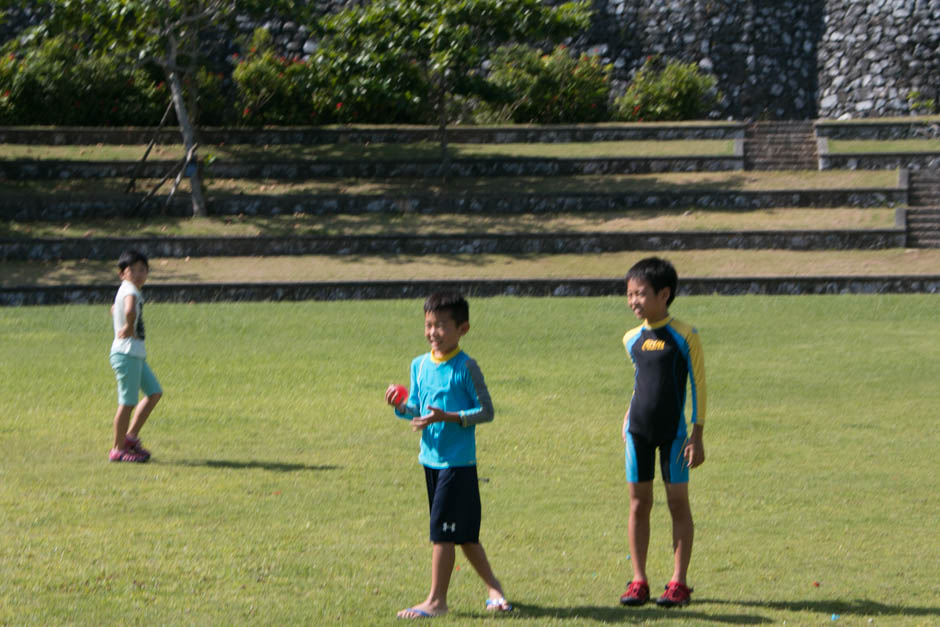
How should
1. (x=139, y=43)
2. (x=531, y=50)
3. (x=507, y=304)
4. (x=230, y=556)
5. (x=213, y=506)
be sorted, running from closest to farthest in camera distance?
1. (x=230, y=556)
2. (x=213, y=506)
3. (x=507, y=304)
4. (x=139, y=43)
5. (x=531, y=50)

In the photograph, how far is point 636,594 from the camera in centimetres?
472

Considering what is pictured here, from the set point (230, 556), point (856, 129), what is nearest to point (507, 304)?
point (230, 556)

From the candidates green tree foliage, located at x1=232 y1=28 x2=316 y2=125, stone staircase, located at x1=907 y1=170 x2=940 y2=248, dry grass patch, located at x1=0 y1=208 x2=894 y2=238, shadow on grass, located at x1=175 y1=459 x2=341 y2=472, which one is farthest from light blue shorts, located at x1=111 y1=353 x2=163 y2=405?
green tree foliage, located at x1=232 y1=28 x2=316 y2=125

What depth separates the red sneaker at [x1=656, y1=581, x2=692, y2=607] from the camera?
470 centimetres

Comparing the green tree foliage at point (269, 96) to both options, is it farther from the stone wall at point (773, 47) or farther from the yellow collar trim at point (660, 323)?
the yellow collar trim at point (660, 323)

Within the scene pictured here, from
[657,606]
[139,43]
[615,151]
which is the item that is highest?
[139,43]

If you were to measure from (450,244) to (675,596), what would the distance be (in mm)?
14139

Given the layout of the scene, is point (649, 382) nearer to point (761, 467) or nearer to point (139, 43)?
point (761, 467)

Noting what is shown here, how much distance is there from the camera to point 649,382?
4.91 metres

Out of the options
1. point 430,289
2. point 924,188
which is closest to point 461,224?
point 430,289

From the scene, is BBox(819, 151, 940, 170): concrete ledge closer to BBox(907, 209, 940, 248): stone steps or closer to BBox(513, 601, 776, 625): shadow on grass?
BBox(907, 209, 940, 248): stone steps

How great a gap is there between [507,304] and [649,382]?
1053 cm

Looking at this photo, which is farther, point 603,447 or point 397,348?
point 397,348

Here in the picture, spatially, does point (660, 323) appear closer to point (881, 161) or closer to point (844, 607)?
point (844, 607)
